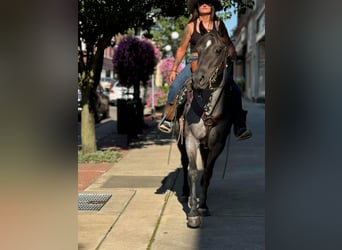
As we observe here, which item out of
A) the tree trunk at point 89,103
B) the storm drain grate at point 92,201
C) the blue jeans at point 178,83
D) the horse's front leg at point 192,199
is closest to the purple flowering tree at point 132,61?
the tree trunk at point 89,103

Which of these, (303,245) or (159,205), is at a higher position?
(303,245)

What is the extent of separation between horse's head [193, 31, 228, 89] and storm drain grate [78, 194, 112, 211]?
255 centimetres

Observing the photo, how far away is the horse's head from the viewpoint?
16.8 ft

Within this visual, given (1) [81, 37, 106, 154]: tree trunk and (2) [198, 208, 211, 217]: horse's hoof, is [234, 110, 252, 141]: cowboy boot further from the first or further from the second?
(1) [81, 37, 106, 154]: tree trunk

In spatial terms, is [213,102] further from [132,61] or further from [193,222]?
[132,61]

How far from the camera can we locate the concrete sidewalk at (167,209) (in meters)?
5.33

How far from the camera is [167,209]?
6.67 metres

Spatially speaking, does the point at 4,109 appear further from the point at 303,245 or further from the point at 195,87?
the point at 195,87

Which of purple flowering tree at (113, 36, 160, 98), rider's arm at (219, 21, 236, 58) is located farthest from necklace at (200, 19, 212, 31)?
purple flowering tree at (113, 36, 160, 98)

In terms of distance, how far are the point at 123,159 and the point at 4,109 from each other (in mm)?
8627

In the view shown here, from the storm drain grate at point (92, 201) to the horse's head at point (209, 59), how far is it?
2547mm

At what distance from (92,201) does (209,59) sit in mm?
3051

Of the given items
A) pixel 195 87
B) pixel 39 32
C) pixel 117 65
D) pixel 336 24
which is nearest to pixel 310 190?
pixel 336 24

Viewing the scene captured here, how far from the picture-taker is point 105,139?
49.1ft
